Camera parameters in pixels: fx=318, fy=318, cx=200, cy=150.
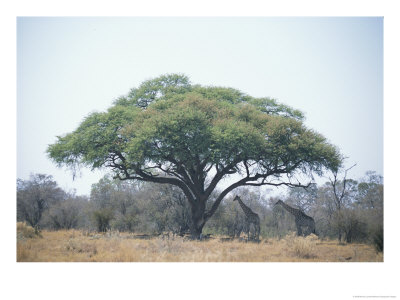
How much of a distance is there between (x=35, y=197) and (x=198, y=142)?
59.0ft

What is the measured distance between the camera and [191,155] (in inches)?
667

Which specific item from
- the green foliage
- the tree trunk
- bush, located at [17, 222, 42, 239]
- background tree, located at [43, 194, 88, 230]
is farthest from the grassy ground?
background tree, located at [43, 194, 88, 230]

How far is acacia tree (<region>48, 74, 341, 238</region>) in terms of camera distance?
16016mm

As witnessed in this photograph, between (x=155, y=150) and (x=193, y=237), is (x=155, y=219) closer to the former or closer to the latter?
(x=193, y=237)

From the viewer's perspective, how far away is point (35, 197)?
26781mm

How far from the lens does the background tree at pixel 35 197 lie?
26078 millimetres

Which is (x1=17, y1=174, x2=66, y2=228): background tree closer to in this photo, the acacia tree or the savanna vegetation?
the savanna vegetation

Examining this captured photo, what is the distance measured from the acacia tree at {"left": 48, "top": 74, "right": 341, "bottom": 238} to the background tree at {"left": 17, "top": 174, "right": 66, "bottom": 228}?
10.6 m

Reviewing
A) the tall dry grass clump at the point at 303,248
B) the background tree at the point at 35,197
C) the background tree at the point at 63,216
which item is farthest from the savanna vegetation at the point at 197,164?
the background tree at the point at 35,197

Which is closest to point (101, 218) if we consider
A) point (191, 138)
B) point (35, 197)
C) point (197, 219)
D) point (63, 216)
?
point (63, 216)

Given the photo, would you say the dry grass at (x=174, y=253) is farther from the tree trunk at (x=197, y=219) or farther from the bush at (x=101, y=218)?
the bush at (x=101, y=218)

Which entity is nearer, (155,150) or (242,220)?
(155,150)
